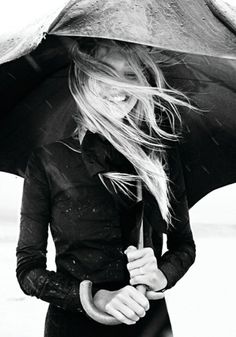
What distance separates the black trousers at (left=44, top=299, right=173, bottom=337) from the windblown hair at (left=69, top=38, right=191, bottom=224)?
364 mm

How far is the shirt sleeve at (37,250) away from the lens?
1.91 metres

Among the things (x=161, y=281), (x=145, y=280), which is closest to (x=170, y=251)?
(x=161, y=281)

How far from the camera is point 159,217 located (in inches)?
80.0

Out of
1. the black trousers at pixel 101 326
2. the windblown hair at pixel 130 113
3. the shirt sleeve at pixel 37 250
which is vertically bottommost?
the black trousers at pixel 101 326

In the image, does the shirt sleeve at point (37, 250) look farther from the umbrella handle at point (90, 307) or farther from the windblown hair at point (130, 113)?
the windblown hair at point (130, 113)

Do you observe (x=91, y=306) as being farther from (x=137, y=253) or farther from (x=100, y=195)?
(x=100, y=195)

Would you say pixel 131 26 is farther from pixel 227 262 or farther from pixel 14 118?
pixel 227 262

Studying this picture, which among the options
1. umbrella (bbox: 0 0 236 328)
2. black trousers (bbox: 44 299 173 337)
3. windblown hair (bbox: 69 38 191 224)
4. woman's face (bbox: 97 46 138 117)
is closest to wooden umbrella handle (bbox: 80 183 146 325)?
black trousers (bbox: 44 299 173 337)

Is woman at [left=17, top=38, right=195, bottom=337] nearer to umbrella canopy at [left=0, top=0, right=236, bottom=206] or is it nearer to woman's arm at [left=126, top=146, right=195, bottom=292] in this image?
woman's arm at [left=126, top=146, right=195, bottom=292]

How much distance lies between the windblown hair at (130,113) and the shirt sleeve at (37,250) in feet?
0.80

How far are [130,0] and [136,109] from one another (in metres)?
0.56

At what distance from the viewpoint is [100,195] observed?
2059mm

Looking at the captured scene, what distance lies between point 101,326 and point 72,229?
37 centimetres

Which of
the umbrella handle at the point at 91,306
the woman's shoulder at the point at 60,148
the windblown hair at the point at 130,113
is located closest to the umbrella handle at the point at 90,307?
the umbrella handle at the point at 91,306
